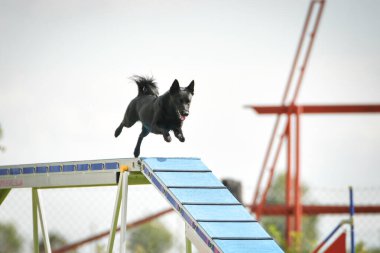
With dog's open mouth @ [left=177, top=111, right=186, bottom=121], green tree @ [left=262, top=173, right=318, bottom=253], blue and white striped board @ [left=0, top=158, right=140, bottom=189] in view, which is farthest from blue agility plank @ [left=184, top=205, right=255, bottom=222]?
green tree @ [left=262, top=173, right=318, bottom=253]

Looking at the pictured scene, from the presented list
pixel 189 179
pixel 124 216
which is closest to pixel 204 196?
pixel 189 179

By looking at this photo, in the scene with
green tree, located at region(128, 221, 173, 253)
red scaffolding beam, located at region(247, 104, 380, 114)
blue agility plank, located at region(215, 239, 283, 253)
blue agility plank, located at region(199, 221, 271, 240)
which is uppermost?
red scaffolding beam, located at region(247, 104, 380, 114)

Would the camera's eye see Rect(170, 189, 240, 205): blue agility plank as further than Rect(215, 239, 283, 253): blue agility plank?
Yes

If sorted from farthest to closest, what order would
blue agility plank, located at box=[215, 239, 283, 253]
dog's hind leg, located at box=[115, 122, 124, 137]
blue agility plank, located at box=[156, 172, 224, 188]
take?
dog's hind leg, located at box=[115, 122, 124, 137] → blue agility plank, located at box=[156, 172, 224, 188] → blue agility plank, located at box=[215, 239, 283, 253]

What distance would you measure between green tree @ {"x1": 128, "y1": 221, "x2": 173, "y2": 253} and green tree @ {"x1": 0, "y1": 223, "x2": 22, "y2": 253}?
1726mm

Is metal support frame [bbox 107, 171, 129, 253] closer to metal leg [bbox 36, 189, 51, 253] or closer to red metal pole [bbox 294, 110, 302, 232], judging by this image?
metal leg [bbox 36, 189, 51, 253]

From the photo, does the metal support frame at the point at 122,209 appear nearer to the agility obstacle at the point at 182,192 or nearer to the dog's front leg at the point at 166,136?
the agility obstacle at the point at 182,192

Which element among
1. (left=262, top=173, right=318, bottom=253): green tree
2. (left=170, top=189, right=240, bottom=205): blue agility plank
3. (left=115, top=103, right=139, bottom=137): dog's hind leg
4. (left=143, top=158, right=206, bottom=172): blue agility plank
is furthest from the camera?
(left=262, top=173, right=318, bottom=253): green tree

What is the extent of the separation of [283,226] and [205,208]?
26.5 meters

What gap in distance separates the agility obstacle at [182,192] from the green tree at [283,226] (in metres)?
4.58

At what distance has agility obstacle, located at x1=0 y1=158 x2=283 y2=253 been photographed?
9.10 metres

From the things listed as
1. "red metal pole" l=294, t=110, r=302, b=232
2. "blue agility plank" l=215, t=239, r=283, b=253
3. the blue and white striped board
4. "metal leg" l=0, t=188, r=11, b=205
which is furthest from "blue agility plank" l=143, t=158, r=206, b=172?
"red metal pole" l=294, t=110, r=302, b=232

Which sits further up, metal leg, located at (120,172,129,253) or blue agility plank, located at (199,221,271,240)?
metal leg, located at (120,172,129,253)

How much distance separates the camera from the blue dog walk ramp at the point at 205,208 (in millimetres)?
9031
